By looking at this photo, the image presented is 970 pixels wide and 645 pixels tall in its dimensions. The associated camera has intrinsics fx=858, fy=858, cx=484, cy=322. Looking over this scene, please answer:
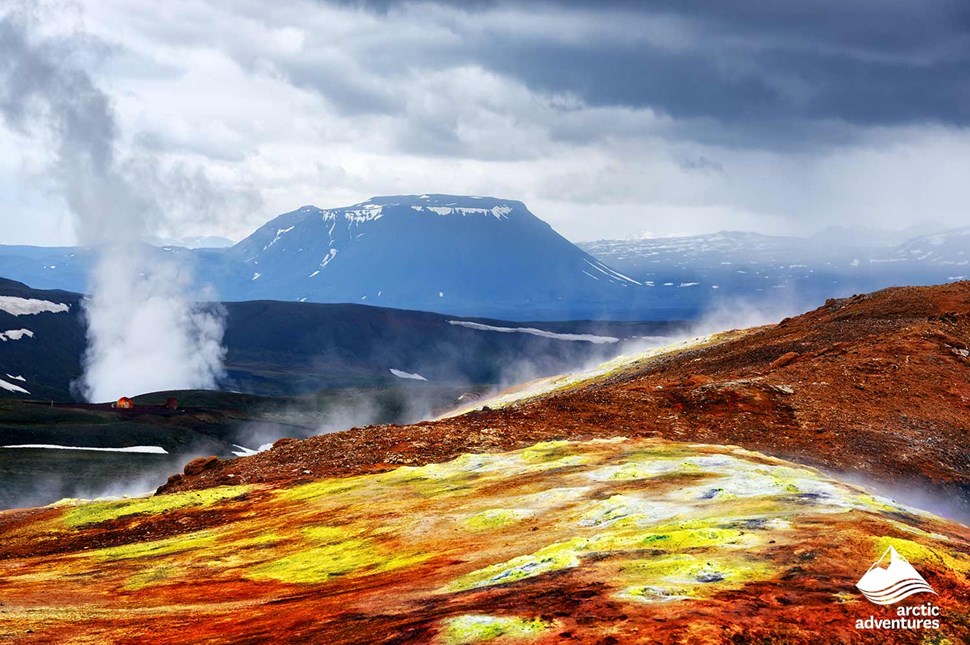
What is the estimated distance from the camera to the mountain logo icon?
54.5ft

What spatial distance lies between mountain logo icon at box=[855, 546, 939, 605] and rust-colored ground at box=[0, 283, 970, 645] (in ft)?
0.99

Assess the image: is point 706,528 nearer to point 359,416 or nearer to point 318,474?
point 318,474

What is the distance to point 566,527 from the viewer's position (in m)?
26.4

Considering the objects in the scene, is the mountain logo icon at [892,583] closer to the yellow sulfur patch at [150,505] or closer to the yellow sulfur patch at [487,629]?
the yellow sulfur patch at [487,629]

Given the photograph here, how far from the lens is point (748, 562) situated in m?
19.0

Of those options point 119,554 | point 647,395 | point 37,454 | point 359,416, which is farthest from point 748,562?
point 359,416

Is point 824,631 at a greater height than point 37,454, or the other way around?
point 824,631

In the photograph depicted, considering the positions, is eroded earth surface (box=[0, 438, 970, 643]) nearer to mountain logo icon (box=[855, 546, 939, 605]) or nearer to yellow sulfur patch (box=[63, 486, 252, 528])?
yellow sulfur patch (box=[63, 486, 252, 528])

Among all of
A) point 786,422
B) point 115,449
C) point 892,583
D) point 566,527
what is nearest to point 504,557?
point 566,527

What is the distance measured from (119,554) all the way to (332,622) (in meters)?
18.7

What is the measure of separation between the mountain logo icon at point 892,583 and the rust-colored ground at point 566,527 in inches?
11.9

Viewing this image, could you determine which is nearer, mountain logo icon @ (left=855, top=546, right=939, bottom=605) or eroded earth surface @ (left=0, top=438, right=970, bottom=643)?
eroded earth surface @ (left=0, top=438, right=970, bottom=643)

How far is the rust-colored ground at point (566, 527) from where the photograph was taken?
17109 millimetres

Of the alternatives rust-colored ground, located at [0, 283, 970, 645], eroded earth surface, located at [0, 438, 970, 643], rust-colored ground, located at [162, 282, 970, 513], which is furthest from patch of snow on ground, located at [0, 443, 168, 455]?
eroded earth surface, located at [0, 438, 970, 643]
